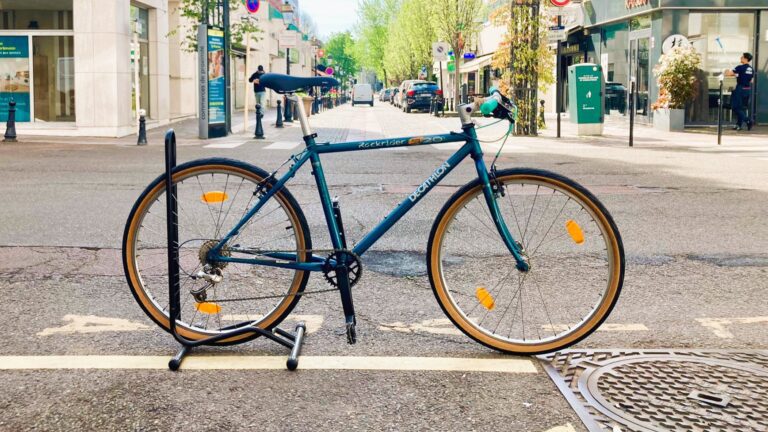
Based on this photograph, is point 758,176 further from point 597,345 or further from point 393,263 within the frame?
point 597,345

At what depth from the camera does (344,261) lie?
4.00 metres

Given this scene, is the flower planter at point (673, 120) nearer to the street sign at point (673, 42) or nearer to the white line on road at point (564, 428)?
the street sign at point (673, 42)

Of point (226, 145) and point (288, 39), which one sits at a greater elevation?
point (288, 39)

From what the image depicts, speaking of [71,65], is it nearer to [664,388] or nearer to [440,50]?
[440,50]

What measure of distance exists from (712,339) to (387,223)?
1.59 meters

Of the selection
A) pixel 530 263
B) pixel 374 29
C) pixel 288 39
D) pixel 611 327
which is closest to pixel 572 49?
pixel 288 39

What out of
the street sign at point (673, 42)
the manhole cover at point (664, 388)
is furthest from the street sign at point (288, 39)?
the manhole cover at point (664, 388)

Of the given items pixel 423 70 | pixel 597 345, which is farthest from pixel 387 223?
pixel 423 70

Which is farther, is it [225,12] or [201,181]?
[225,12]

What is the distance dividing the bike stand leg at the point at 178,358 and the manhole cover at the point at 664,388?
4.91 ft

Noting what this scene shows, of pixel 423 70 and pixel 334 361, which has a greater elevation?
pixel 423 70

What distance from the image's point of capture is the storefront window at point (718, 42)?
2667 centimetres

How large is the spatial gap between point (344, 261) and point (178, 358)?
808 mm

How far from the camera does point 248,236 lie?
4.00 meters
